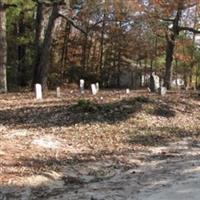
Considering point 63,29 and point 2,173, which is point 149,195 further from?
point 63,29

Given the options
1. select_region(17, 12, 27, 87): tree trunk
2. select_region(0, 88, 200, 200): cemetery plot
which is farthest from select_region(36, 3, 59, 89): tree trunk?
select_region(17, 12, 27, 87): tree trunk

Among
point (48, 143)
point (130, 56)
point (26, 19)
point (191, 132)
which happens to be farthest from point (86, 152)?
point (130, 56)

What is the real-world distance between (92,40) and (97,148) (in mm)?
39399

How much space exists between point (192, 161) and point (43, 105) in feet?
22.7

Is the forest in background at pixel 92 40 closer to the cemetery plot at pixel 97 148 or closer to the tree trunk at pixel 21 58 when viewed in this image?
the tree trunk at pixel 21 58

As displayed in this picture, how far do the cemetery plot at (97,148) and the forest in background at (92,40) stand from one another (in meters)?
7.95

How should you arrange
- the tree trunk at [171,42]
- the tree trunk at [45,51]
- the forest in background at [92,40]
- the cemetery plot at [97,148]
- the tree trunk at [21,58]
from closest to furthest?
the cemetery plot at [97,148] < the tree trunk at [45,51] < the forest in background at [92,40] < the tree trunk at [171,42] < the tree trunk at [21,58]

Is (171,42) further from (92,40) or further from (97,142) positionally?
(97,142)

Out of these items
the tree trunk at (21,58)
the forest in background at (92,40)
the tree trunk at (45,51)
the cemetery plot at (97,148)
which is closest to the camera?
the cemetery plot at (97,148)

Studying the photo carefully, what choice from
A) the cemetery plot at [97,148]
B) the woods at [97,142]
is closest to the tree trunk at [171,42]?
the woods at [97,142]

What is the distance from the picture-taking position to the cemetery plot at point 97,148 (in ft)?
30.1

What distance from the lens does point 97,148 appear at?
1269 centimetres

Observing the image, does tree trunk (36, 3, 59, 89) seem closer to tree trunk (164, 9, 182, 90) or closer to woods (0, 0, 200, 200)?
woods (0, 0, 200, 200)

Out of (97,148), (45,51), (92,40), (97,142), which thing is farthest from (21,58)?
(97,148)
